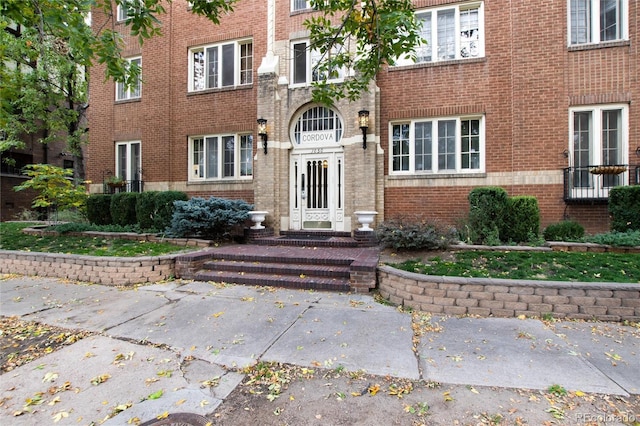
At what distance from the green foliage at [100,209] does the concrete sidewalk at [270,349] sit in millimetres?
5637

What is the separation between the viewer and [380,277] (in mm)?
5621

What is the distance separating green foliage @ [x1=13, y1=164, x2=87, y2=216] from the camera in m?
9.46

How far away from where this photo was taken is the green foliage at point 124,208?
10000mm

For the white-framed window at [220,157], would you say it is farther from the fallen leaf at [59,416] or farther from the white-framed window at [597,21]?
the white-framed window at [597,21]

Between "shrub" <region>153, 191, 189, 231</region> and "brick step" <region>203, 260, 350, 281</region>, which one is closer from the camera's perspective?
"brick step" <region>203, 260, 350, 281</region>

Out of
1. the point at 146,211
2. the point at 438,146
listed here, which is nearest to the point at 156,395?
the point at 146,211

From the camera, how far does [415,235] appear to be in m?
6.54

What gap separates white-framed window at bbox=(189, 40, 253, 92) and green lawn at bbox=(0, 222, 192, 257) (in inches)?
235

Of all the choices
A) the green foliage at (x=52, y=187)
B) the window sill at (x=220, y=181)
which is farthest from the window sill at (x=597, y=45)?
the green foliage at (x=52, y=187)

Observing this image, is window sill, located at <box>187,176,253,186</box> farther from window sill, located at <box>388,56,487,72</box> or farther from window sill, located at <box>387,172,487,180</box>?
window sill, located at <box>388,56,487,72</box>

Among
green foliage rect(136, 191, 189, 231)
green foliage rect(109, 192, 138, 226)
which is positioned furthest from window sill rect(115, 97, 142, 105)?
green foliage rect(136, 191, 189, 231)

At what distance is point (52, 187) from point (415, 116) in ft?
36.5

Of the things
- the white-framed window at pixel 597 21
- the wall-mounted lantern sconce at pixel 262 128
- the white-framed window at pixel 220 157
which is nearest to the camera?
the white-framed window at pixel 597 21

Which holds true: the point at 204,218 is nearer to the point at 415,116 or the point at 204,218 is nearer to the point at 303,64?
the point at 303,64
